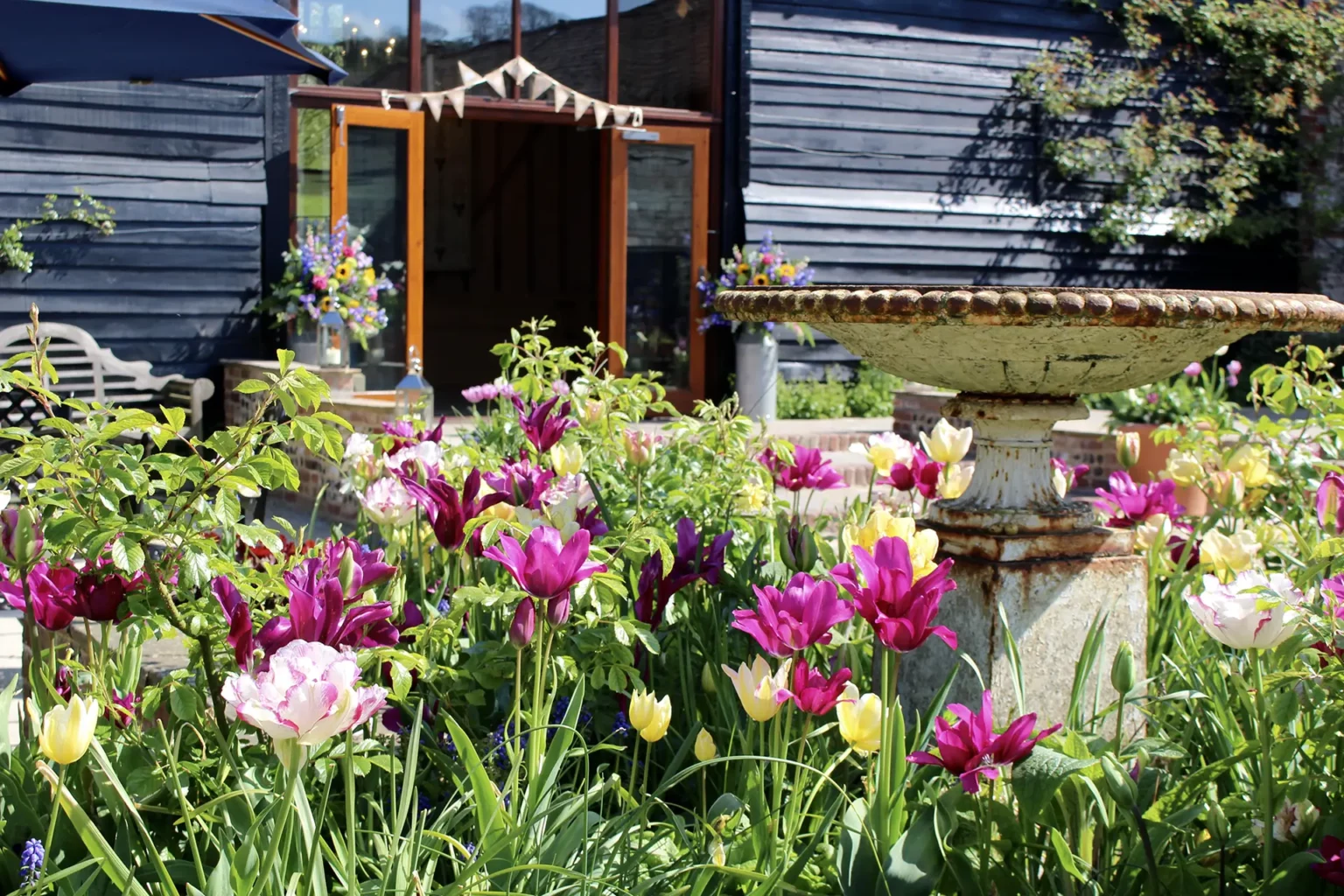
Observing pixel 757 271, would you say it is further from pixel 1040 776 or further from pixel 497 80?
pixel 1040 776

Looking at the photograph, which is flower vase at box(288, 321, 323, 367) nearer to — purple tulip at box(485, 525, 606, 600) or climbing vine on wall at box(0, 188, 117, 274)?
climbing vine on wall at box(0, 188, 117, 274)

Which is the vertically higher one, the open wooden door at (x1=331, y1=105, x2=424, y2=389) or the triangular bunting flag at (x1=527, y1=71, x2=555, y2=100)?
the triangular bunting flag at (x1=527, y1=71, x2=555, y2=100)

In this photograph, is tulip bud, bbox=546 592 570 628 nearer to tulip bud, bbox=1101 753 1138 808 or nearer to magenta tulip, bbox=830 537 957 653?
magenta tulip, bbox=830 537 957 653

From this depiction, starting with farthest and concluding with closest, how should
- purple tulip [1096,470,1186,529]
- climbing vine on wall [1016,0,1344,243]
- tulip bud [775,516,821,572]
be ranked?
climbing vine on wall [1016,0,1344,243]
purple tulip [1096,470,1186,529]
tulip bud [775,516,821,572]

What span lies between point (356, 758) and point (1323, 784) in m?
1.23

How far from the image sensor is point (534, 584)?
1595 mm

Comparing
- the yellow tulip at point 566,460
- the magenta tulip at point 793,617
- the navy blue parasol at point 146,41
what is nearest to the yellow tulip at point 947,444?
the yellow tulip at point 566,460

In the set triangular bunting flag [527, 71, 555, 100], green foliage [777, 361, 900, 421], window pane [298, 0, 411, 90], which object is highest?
window pane [298, 0, 411, 90]

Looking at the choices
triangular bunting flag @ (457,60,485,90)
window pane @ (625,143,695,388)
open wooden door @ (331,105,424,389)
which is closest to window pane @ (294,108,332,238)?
open wooden door @ (331,105,424,389)

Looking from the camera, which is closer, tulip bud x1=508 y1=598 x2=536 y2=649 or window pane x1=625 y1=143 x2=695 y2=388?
tulip bud x1=508 y1=598 x2=536 y2=649

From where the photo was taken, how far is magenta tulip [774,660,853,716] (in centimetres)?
157

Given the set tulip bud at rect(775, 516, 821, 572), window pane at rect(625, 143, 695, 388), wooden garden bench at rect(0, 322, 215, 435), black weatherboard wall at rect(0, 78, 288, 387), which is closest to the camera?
tulip bud at rect(775, 516, 821, 572)

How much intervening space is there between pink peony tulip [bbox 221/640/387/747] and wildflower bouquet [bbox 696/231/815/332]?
24.1ft

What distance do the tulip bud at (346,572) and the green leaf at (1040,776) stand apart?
79 cm
